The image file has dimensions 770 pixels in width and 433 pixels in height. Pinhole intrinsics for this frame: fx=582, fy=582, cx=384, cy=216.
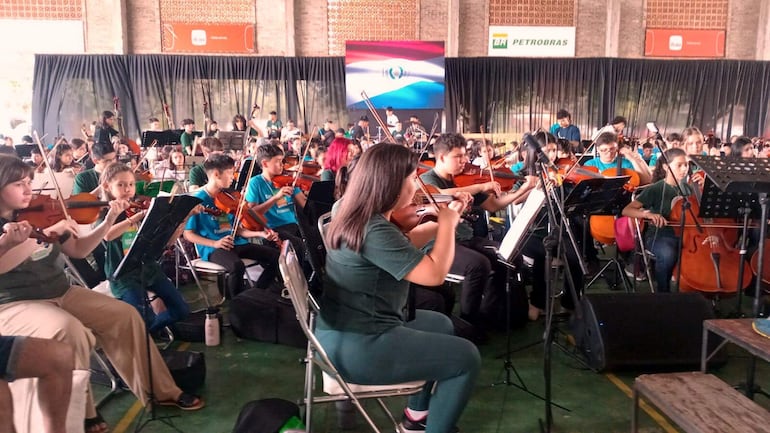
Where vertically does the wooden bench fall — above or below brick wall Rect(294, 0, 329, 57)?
below

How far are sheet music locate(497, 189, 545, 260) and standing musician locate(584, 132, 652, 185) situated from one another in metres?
2.55

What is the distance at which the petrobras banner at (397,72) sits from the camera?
43.8 ft

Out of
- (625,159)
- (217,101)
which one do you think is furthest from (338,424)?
(217,101)

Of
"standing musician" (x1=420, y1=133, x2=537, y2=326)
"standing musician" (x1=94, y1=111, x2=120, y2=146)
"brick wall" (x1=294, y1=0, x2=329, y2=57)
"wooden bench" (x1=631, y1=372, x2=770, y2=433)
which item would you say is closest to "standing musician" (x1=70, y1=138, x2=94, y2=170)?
"standing musician" (x1=94, y1=111, x2=120, y2=146)

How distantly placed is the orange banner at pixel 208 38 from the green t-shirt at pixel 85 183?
9630mm

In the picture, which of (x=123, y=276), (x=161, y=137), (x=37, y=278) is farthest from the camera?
(x=161, y=137)

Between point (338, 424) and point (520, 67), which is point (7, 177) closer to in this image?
point (338, 424)

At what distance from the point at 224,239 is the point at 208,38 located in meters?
10.8

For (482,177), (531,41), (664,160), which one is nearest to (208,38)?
(531,41)

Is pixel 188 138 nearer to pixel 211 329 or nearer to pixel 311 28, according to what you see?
pixel 311 28

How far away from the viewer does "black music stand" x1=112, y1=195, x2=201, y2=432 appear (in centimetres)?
250

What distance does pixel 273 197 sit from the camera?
4.66m

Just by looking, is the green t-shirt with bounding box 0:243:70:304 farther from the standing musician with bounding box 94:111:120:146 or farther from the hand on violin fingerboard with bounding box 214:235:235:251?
the standing musician with bounding box 94:111:120:146

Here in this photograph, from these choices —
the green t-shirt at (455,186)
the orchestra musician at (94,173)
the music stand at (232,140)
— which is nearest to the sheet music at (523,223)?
the green t-shirt at (455,186)
